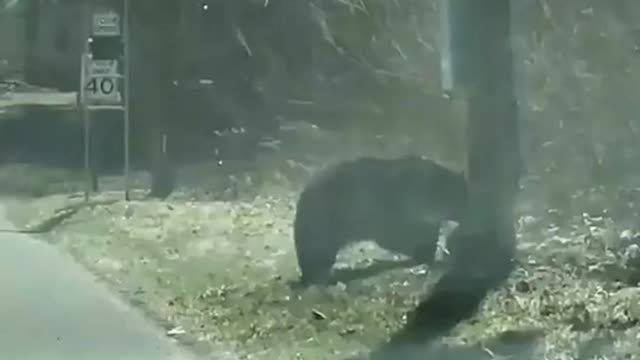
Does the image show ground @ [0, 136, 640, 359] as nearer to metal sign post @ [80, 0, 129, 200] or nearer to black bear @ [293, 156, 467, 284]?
black bear @ [293, 156, 467, 284]

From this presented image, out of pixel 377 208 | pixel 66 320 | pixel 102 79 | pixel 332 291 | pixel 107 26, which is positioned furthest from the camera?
pixel 107 26

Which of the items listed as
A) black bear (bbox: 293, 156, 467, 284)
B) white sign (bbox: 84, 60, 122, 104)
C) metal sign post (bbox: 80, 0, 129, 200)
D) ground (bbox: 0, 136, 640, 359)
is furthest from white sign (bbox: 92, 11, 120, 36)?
black bear (bbox: 293, 156, 467, 284)

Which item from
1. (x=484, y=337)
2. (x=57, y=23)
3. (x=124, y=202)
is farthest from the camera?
(x=57, y=23)

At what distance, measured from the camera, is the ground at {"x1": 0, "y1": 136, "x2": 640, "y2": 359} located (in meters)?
9.36

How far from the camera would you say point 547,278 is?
11227 millimetres

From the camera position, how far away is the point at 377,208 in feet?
41.9

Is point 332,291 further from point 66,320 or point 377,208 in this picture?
point 66,320

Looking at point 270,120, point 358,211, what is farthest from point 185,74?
point 358,211

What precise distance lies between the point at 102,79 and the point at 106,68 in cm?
19

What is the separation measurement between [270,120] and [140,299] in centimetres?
1031

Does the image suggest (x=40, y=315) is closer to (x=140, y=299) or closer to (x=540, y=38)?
(x=140, y=299)

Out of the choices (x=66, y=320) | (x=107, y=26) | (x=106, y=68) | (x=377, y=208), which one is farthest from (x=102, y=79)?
(x=66, y=320)

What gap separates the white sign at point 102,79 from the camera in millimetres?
21156

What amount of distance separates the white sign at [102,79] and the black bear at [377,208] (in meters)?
8.88
